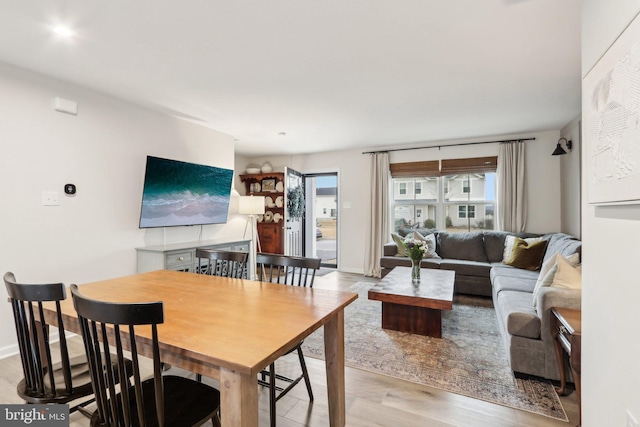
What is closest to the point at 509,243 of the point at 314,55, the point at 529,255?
the point at 529,255

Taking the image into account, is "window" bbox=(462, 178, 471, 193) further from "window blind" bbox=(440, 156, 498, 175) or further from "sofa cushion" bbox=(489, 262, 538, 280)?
"sofa cushion" bbox=(489, 262, 538, 280)

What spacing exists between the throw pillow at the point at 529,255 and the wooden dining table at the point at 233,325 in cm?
343

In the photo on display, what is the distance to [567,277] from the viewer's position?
236cm

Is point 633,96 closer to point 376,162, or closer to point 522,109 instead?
point 522,109

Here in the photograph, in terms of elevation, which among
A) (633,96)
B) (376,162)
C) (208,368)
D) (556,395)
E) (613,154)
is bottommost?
(556,395)

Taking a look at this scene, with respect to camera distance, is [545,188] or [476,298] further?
[545,188]

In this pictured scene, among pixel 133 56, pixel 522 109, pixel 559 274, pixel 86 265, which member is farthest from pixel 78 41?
pixel 522 109

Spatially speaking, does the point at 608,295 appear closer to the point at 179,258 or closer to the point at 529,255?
the point at 529,255

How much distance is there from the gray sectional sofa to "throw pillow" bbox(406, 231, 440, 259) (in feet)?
0.37

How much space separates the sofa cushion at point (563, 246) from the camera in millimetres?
3053

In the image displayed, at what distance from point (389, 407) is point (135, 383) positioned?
153cm

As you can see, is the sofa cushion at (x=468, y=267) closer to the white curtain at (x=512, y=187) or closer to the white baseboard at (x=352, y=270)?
the white curtain at (x=512, y=187)

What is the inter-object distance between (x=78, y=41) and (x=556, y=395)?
4083mm

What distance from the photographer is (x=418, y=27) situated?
204 cm
